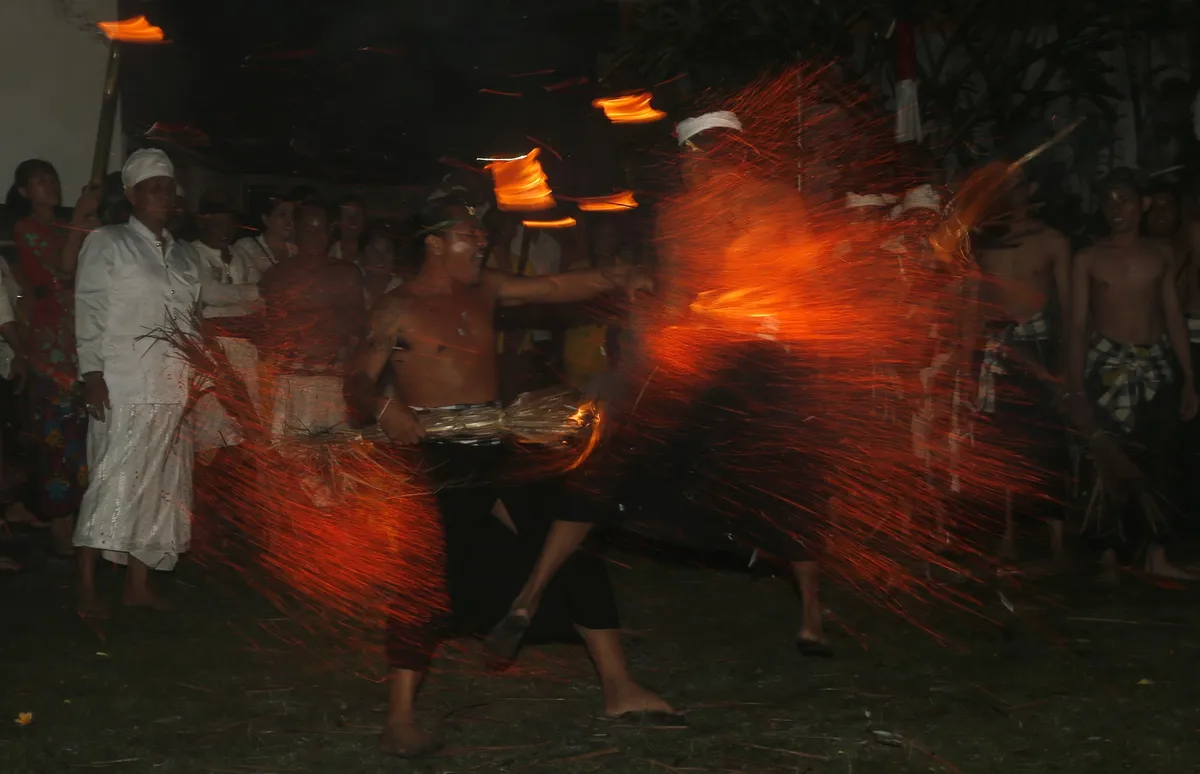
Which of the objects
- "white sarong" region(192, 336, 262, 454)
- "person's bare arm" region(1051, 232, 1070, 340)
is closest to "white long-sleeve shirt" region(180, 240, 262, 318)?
"white sarong" region(192, 336, 262, 454)

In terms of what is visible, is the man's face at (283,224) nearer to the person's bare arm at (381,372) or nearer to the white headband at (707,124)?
the white headband at (707,124)

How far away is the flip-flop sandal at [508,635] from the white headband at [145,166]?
2847 millimetres

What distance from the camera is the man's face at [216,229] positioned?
27.3ft

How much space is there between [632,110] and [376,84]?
4.96m

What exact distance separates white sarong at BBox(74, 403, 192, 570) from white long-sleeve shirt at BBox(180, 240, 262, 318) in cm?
75

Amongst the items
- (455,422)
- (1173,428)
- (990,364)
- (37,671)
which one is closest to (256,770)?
(455,422)

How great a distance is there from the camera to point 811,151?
7609mm

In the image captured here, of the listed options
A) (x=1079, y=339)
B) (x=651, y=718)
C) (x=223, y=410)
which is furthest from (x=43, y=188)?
(x=1079, y=339)

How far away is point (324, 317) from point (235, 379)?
100 cm

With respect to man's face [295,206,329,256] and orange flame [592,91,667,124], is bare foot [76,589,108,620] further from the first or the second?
orange flame [592,91,667,124]

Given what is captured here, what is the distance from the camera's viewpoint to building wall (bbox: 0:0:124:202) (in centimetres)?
940

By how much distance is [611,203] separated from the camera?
40.0 feet

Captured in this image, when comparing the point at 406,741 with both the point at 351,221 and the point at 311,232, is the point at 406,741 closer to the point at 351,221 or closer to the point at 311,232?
the point at 311,232

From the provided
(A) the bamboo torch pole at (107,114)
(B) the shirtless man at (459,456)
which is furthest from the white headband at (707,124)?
(A) the bamboo torch pole at (107,114)
